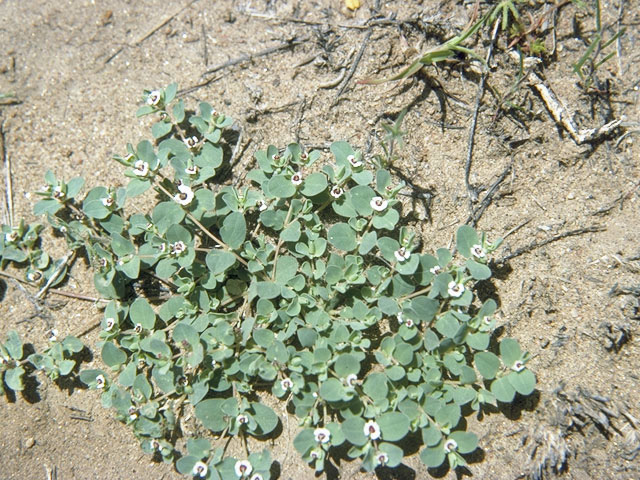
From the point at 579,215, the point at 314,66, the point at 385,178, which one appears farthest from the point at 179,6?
the point at 579,215

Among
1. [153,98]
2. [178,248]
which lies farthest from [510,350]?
[153,98]

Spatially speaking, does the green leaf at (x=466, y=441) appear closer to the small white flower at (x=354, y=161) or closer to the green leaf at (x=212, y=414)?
the green leaf at (x=212, y=414)

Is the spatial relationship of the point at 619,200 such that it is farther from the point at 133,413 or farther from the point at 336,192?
the point at 133,413

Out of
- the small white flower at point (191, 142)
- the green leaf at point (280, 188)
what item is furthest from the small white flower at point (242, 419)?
the small white flower at point (191, 142)

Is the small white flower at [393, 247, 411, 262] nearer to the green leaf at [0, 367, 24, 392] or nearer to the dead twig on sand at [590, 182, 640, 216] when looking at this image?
the dead twig on sand at [590, 182, 640, 216]

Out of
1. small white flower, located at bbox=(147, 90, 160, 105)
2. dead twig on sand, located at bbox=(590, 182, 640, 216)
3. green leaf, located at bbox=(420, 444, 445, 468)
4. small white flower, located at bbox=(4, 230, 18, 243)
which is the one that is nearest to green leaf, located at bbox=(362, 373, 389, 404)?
green leaf, located at bbox=(420, 444, 445, 468)

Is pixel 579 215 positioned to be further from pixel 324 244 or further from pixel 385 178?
pixel 324 244
